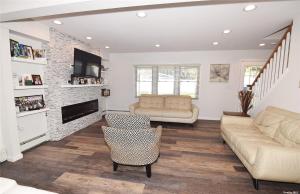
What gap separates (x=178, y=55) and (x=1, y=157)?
555cm

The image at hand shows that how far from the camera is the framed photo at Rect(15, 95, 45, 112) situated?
3.03 metres

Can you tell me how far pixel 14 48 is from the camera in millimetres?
2893

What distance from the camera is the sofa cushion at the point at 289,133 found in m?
2.26

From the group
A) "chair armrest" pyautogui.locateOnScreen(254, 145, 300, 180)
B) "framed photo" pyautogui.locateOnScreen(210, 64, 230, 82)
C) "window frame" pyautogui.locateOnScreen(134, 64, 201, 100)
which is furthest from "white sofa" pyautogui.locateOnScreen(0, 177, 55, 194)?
"framed photo" pyautogui.locateOnScreen(210, 64, 230, 82)

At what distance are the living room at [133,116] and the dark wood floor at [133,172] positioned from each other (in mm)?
17

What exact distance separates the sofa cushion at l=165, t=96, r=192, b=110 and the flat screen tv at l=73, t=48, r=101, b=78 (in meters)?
2.62

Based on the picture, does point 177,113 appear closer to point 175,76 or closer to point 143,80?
point 175,76

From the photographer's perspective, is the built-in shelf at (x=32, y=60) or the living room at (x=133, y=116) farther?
the built-in shelf at (x=32, y=60)

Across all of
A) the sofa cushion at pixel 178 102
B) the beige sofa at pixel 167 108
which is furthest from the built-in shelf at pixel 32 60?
the sofa cushion at pixel 178 102

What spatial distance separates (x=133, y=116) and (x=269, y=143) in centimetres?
223

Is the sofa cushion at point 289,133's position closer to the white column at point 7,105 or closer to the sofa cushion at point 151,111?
the sofa cushion at point 151,111

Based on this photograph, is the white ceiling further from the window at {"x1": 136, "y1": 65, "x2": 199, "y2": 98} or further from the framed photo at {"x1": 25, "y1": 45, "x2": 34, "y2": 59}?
the window at {"x1": 136, "y1": 65, "x2": 199, "y2": 98}

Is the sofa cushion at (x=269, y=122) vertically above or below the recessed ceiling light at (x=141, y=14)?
below

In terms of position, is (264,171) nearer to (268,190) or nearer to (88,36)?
(268,190)
